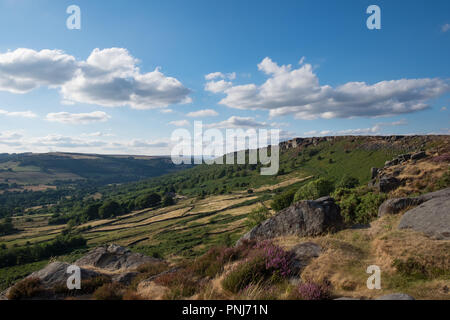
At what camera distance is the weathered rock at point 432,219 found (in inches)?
442

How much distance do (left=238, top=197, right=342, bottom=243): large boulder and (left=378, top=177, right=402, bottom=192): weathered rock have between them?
26.1 metres

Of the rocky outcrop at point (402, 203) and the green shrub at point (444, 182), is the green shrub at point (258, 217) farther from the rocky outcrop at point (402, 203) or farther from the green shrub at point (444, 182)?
the rocky outcrop at point (402, 203)

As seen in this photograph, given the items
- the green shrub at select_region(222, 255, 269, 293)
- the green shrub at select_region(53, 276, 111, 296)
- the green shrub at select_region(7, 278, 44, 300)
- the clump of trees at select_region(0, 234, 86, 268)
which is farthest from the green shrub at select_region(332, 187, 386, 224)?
the clump of trees at select_region(0, 234, 86, 268)

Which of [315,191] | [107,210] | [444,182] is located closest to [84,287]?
[444,182]

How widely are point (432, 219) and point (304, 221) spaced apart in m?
6.48

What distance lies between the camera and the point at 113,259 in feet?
60.2

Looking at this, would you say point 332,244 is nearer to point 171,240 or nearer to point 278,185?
point 171,240

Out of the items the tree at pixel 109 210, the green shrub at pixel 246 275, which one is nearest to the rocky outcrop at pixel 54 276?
the green shrub at pixel 246 275

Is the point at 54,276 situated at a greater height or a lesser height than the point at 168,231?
greater

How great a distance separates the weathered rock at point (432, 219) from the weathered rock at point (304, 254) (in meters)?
5.51

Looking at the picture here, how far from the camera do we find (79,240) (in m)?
91.4

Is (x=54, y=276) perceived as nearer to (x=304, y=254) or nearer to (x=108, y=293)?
(x=108, y=293)
